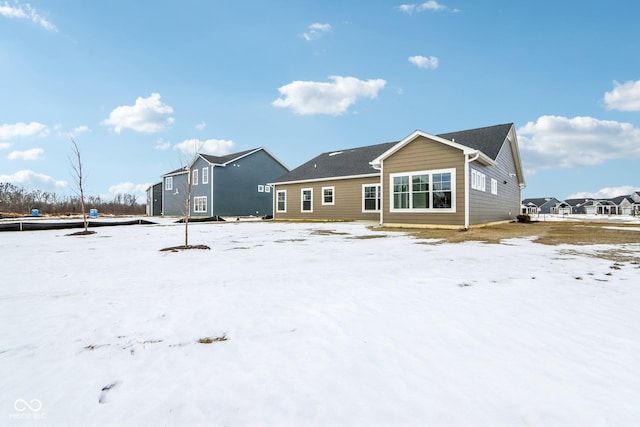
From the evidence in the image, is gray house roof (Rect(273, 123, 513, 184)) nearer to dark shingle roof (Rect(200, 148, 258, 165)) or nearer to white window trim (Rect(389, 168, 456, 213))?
white window trim (Rect(389, 168, 456, 213))

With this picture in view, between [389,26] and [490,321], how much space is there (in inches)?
691

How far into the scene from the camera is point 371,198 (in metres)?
18.0

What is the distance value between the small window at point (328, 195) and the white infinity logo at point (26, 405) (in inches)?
714

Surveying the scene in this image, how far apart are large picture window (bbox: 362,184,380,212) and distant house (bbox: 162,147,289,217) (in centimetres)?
1468

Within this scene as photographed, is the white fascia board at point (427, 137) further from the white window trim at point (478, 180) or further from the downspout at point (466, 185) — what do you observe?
the white window trim at point (478, 180)

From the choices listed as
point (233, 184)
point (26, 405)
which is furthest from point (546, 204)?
point (26, 405)

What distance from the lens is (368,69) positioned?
62.6ft

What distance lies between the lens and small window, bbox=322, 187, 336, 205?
19.7 m

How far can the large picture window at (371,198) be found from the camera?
17.8 m

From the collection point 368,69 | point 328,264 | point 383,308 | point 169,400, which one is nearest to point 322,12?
point 368,69

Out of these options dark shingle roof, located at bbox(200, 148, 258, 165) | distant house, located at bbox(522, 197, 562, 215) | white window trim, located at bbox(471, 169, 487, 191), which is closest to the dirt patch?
white window trim, located at bbox(471, 169, 487, 191)

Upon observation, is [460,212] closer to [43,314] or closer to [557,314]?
[557,314]

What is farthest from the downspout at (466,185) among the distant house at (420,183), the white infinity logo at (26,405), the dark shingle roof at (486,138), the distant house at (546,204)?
the distant house at (546,204)

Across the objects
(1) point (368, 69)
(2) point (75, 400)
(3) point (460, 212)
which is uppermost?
(1) point (368, 69)
